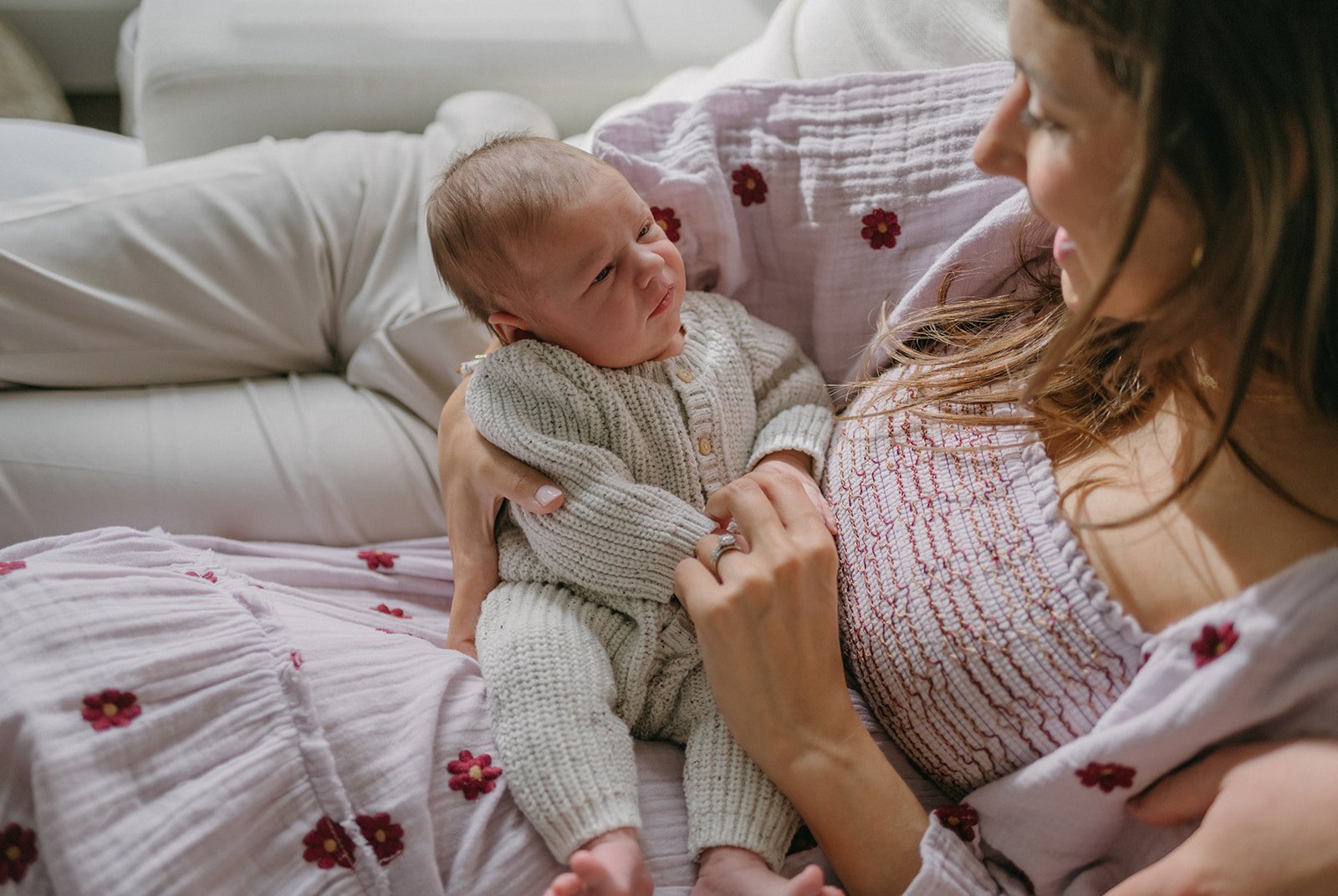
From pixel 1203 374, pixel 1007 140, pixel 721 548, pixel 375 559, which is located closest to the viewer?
pixel 1007 140

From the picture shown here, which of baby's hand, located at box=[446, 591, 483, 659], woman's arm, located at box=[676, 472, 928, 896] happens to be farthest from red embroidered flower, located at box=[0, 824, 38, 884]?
woman's arm, located at box=[676, 472, 928, 896]

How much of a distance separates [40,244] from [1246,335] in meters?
1.21

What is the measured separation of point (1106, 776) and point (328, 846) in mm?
577

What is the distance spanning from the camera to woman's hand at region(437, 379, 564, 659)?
3.24 feet

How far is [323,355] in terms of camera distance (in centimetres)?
134

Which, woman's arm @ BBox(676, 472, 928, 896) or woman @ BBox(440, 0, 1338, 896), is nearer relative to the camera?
woman @ BBox(440, 0, 1338, 896)

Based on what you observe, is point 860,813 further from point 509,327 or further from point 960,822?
point 509,327

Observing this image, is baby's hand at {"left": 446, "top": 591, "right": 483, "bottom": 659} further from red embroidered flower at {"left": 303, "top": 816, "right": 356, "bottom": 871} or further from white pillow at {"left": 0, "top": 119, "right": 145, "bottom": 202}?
white pillow at {"left": 0, "top": 119, "right": 145, "bottom": 202}

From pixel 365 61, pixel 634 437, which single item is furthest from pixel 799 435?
pixel 365 61

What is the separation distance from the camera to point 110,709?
2.47ft

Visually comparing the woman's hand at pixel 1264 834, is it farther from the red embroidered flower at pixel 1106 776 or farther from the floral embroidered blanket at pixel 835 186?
the floral embroidered blanket at pixel 835 186

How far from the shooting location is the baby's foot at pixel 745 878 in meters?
0.74

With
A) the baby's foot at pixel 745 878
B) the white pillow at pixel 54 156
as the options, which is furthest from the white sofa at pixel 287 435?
the baby's foot at pixel 745 878

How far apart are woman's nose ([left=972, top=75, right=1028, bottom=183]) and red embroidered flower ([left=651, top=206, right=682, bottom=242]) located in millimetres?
420
